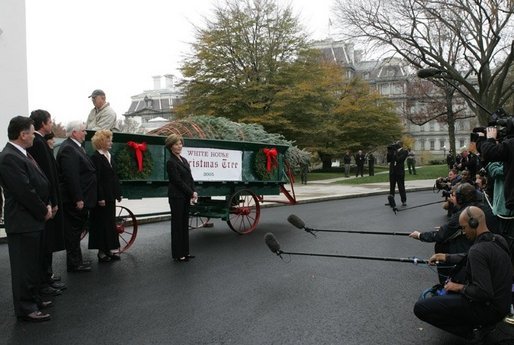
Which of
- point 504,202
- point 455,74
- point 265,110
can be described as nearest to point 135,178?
point 504,202

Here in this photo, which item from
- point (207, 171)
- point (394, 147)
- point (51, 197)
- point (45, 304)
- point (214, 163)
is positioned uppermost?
point (394, 147)

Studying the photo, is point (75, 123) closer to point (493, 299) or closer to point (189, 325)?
point (189, 325)

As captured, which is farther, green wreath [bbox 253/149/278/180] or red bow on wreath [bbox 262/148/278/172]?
red bow on wreath [bbox 262/148/278/172]

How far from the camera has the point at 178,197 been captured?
25.6ft

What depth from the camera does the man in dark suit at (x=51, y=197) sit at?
18.8ft

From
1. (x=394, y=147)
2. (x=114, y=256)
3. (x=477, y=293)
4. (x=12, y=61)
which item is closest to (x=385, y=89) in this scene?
(x=394, y=147)

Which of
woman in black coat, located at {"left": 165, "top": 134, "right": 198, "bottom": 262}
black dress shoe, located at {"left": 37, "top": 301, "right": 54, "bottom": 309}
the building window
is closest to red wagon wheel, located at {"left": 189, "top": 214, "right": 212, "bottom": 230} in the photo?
woman in black coat, located at {"left": 165, "top": 134, "right": 198, "bottom": 262}

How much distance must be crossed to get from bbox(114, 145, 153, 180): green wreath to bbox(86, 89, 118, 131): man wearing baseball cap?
521 millimetres

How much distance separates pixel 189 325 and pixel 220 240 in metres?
4.97

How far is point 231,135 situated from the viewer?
10953 mm

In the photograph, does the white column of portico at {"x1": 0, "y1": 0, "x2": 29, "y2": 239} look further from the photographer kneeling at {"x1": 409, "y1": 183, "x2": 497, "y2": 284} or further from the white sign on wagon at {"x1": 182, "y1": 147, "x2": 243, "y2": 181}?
the photographer kneeling at {"x1": 409, "y1": 183, "x2": 497, "y2": 284}

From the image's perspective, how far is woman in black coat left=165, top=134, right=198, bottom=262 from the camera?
773 centimetres

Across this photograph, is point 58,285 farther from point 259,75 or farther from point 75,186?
point 259,75

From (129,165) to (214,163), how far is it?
2009 mm
